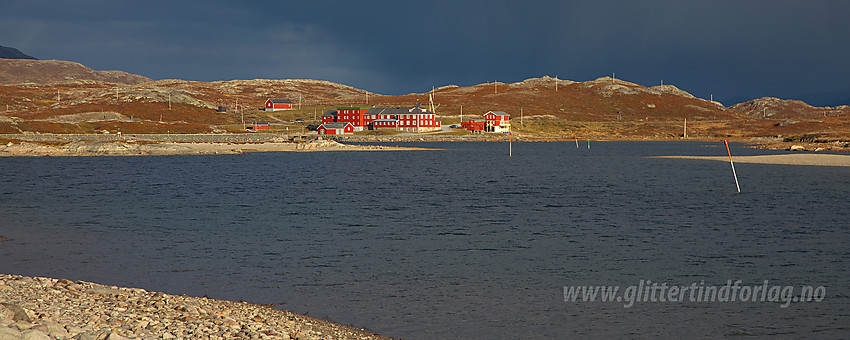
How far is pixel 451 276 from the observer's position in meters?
22.1

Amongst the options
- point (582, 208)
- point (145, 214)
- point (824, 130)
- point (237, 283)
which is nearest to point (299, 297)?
point (237, 283)

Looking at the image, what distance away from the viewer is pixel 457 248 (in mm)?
27484

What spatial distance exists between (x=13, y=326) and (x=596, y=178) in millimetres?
62810

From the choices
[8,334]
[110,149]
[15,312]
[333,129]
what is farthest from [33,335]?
[333,129]

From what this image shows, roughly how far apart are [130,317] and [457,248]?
15.3 metres

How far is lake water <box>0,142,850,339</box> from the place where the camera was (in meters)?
17.6

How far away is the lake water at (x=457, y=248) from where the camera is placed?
17641mm

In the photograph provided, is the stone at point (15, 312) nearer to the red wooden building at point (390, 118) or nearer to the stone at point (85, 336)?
the stone at point (85, 336)

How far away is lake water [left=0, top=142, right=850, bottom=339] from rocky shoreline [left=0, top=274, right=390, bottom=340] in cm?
159

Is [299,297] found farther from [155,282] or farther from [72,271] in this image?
[72,271]

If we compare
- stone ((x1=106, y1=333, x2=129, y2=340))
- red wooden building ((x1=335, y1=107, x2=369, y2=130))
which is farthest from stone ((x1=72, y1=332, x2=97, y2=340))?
red wooden building ((x1=335, y1=107, x2=369, y2=130))

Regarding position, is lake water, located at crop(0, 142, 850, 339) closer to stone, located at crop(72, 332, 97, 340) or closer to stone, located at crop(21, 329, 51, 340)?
stone, located at crop(72, 332, 97, 340)

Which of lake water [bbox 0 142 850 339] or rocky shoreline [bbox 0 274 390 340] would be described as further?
lake water [bbox 0 142 850 339]

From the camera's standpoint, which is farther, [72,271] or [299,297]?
[72,271]
